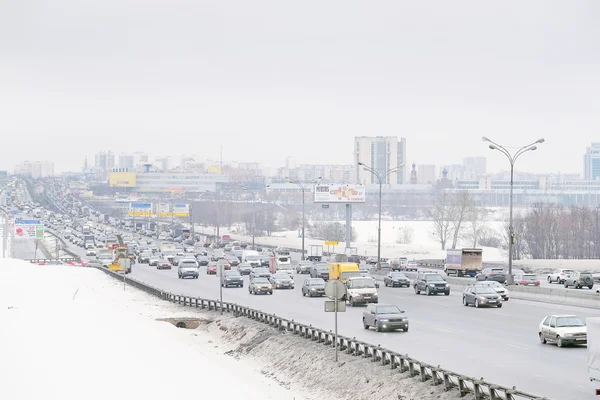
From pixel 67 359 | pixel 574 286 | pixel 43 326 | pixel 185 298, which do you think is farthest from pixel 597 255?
pixel 67 359

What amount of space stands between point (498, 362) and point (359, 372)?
437cm

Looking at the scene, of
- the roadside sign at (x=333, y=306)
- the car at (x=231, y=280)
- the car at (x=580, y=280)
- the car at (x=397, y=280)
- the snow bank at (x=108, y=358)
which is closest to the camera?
the roadside sign at (x=333, y=306)

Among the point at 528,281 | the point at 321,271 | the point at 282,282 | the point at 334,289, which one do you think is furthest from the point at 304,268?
the point at 334,289

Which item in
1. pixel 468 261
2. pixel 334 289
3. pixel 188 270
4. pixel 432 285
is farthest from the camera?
pixel 188 270

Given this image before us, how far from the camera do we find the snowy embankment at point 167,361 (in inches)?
1325

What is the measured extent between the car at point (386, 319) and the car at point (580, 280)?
1248 inches

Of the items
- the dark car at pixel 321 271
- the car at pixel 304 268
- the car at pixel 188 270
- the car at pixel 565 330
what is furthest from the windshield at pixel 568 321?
the car at pixel 304 268

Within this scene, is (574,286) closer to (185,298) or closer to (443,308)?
(443,308)

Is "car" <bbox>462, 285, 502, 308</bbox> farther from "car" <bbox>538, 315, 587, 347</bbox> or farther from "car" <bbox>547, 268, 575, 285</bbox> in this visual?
"car" <bbox>547, 268, 575, 285</bbox>

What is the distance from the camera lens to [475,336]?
4022 cm

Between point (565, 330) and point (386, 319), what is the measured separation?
862 centimetres

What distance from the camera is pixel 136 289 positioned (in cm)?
8056

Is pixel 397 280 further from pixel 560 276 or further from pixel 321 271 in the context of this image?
pixel 560 276

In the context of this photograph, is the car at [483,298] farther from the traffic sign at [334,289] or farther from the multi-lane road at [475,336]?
the traffic sign at [334,289]
